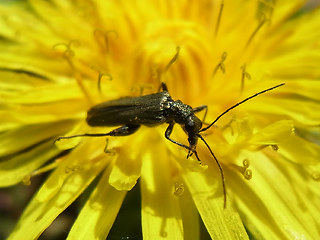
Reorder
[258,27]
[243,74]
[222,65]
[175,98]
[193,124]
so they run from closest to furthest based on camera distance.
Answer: [193,124], [243,74], [222,65], [258,27], [175,98]

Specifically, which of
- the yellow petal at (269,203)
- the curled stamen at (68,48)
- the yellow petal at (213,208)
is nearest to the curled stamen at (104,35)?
the curled stamen at (68,48)

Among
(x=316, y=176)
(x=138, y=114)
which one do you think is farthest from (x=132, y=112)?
(x=316, y=176)

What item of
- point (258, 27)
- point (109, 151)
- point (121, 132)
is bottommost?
point (109, 151)

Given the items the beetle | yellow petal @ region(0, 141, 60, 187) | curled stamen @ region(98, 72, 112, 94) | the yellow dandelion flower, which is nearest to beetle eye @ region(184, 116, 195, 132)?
the beetle

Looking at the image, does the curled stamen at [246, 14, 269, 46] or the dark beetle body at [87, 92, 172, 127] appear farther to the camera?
the curled stamen at [246, 14, 269, 46]

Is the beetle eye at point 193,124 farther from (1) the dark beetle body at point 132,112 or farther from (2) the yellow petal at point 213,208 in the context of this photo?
(2) the yellow petal at point 213,208

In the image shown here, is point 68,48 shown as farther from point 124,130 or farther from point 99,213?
point 99,213

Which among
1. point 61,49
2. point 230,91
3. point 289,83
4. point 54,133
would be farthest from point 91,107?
point 289,83

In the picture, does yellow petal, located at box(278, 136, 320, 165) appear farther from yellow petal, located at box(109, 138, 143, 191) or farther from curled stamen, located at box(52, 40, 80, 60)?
curled stamen, located at box(52, 40, 80, 60)
